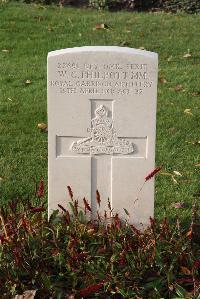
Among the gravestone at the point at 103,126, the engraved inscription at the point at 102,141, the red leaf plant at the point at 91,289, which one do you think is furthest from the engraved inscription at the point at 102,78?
the red leaf plant at the point at 91,289

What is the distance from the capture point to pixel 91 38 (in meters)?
9.55

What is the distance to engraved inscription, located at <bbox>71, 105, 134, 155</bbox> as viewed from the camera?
13.8ft

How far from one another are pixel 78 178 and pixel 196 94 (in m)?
3.48

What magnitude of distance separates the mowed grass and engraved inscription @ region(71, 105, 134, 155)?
917 mm

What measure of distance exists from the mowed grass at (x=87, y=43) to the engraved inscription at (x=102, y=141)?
3.01ft

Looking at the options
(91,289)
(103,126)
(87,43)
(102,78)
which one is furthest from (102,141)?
(87,43)

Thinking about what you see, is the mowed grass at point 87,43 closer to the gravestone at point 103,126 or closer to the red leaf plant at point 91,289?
the gravestone at point 103,126

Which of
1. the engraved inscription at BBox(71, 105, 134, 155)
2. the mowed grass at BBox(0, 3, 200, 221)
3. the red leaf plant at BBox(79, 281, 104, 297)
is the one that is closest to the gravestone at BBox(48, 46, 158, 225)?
the engraved inscription at BBox(71, 105, 134, 155)

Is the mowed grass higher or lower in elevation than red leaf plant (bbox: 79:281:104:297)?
higher

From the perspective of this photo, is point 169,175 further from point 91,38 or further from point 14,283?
point 91,38

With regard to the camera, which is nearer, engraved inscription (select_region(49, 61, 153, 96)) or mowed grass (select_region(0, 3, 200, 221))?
engraved inscription (select_region(49, 61, 153, 96))

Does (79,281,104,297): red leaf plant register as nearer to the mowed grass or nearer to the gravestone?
the gravestone

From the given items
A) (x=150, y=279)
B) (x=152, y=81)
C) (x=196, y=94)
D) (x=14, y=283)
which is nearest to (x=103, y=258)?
(x=150, y=279)

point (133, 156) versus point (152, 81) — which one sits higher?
point (152, 81)
